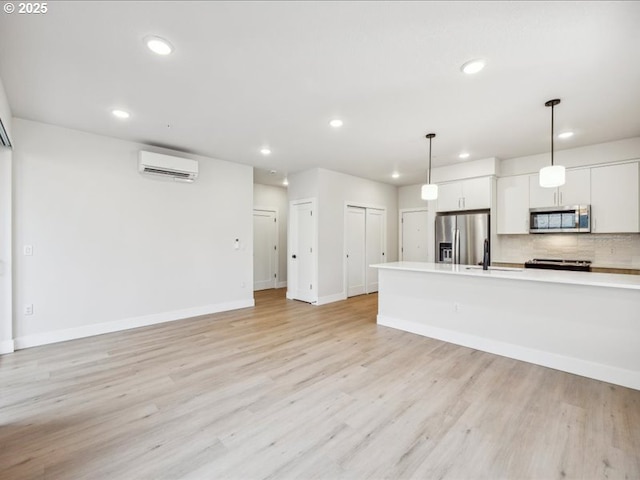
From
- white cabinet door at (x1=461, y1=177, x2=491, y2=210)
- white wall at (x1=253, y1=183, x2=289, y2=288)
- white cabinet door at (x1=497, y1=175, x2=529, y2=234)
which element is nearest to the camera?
white cabinet door at (x1=497, y1=175, x2=529, y2=234)

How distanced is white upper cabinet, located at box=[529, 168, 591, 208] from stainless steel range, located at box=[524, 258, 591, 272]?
915mm

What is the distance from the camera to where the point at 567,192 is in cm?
464

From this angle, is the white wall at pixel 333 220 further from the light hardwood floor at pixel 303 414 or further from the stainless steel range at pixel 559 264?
the stainless steel range at pixel 559 264

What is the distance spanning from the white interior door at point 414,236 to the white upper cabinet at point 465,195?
1.67 m

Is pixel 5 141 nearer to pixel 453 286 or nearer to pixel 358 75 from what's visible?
pixel 358 75

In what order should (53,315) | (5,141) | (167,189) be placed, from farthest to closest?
(167,189)
(53,315)
(5,141)

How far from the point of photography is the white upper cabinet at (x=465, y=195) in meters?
5.20

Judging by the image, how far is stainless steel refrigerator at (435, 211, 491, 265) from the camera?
17.1ft

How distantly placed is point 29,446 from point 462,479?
2.69 m

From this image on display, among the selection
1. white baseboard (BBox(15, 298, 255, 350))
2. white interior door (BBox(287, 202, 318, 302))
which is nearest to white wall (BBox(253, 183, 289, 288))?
white interior door (BBox(287, 202, 318, 302))

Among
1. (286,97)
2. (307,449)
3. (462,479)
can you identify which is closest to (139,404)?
(307,449)

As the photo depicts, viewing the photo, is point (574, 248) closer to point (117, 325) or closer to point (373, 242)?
point (373, 242)

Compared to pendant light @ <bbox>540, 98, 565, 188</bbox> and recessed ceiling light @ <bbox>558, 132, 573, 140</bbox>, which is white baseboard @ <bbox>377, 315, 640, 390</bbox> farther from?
recessed ceiling light @ <bbox>558, 132, 573, 140</bbox>

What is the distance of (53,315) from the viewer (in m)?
3.76
